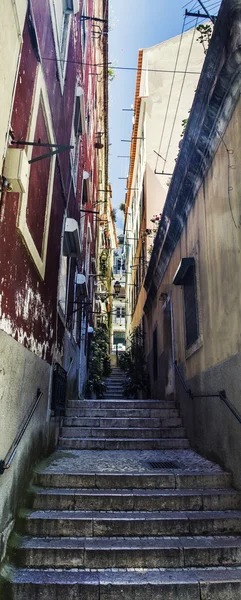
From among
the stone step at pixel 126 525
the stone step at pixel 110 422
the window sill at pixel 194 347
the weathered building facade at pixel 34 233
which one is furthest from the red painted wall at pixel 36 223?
the window sill at pixel 194 347

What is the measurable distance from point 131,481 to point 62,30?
7576mm

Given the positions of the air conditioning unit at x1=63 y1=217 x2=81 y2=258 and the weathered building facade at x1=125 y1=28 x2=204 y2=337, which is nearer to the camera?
the air conditioning unit at x1=63 y1=217 x2=81 y2=258

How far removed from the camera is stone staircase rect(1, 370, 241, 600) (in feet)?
10.8

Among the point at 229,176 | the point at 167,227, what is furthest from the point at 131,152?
the point at 229,176

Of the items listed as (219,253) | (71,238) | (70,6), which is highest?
(70,6)

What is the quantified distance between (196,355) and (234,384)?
6.09 ft

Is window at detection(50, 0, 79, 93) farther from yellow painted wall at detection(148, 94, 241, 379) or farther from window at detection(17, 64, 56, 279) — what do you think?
yellow painted wall at detection(148, 94, 241, 379)

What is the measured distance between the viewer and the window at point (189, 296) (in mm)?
6590

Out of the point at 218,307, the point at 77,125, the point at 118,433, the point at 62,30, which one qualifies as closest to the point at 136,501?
the point at 118,433

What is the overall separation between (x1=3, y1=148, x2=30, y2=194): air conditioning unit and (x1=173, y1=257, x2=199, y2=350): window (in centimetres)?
379

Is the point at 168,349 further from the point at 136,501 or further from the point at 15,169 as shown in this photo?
the point at 15,169

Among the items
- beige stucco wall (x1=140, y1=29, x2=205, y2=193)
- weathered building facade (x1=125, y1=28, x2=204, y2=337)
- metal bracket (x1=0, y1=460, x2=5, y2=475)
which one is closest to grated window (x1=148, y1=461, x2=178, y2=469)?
metal bracket (x1=0, y1=460, x2=5, y2=475)

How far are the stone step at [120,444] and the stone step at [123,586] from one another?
2.93 metres

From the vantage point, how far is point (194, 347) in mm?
6508
